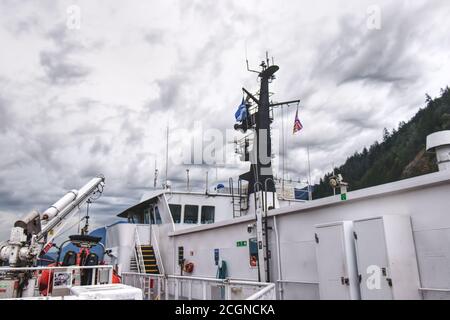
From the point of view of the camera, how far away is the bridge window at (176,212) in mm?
16188

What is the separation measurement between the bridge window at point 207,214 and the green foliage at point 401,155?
25.6 meters

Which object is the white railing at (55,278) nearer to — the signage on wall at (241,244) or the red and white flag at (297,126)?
the signage on wall at (241,244)

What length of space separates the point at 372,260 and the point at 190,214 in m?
11.5

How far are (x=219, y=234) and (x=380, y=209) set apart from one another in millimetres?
6017

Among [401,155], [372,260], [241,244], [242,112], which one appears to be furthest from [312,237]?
[401,155]

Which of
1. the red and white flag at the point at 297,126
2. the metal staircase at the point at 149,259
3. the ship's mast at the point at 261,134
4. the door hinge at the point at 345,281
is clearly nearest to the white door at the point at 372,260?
the door hinge at the point at 345,281

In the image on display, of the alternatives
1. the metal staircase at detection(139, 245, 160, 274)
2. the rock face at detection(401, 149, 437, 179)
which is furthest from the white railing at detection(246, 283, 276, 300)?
the rock face at detection(401, 149, 437, 179)

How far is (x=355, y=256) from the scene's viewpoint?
6430mm

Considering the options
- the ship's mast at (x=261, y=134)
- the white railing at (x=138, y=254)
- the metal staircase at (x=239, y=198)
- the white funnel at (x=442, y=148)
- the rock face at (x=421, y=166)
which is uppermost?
the rock face at (x=421, y=166)

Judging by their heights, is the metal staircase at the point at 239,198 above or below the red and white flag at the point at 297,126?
below

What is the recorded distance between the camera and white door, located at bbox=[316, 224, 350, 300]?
6.41 meters

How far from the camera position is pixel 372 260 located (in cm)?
592

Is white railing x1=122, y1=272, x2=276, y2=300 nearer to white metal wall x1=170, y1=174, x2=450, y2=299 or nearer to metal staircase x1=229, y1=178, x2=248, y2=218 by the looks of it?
white metal wall x1=170, y1=174, x2=450, y2=299
